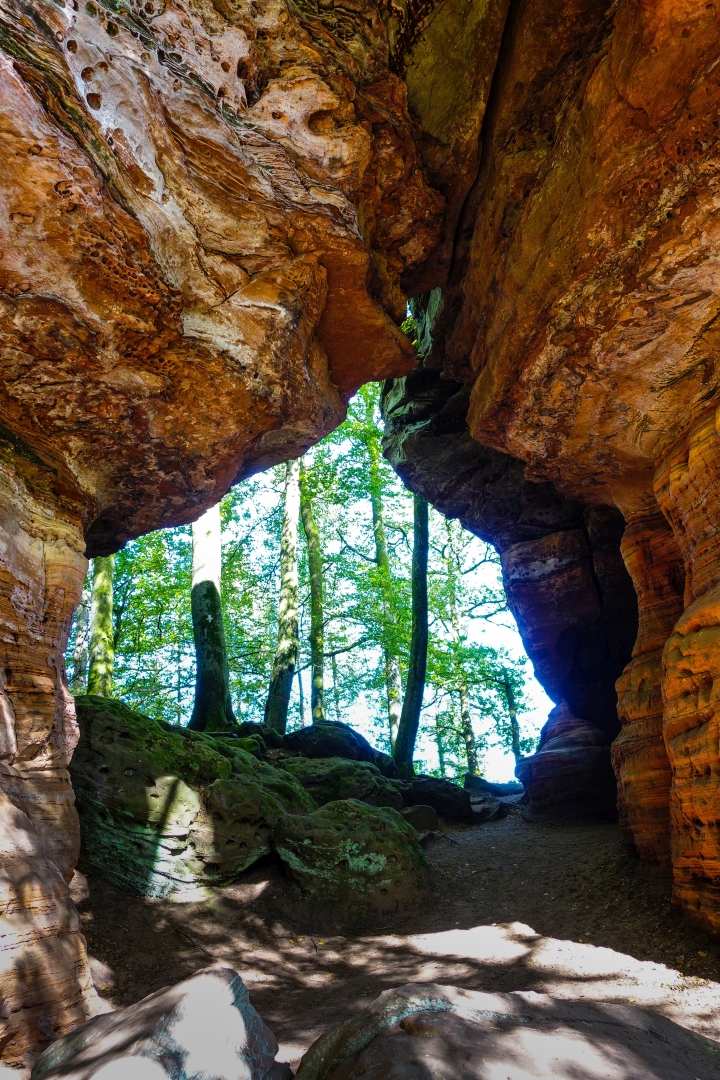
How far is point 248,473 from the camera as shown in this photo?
9227mm

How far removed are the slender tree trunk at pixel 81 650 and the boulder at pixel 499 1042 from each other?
608 inches

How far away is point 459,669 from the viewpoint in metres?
20.9

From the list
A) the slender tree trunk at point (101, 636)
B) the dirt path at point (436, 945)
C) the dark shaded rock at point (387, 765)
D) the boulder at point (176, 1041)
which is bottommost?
the dirt path at point (436, 945)

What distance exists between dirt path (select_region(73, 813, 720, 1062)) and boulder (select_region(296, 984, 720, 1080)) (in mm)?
1260

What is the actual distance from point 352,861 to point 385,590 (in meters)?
12.4

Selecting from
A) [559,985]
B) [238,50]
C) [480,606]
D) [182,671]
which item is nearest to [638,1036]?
[559,985]

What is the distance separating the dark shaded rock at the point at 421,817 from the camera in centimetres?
1172

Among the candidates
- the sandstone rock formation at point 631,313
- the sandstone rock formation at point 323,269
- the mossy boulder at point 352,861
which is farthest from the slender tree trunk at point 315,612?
the sandstone rock formation at point 631,313

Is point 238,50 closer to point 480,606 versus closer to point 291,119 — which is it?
point 291,119

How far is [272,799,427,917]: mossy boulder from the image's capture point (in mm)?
7371

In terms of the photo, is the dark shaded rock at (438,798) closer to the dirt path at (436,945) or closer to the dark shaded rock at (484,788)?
the dark shaded rock at (484,788)

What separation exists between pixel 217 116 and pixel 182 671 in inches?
854

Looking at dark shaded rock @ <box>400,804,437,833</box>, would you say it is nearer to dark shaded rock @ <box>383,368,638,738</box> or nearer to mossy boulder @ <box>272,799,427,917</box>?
mossy boulder @ <box>272,799,427,917</box>

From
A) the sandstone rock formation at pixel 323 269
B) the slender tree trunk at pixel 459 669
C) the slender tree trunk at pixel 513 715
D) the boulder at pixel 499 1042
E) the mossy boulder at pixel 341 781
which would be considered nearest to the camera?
the boulder at pixel 499 1042
